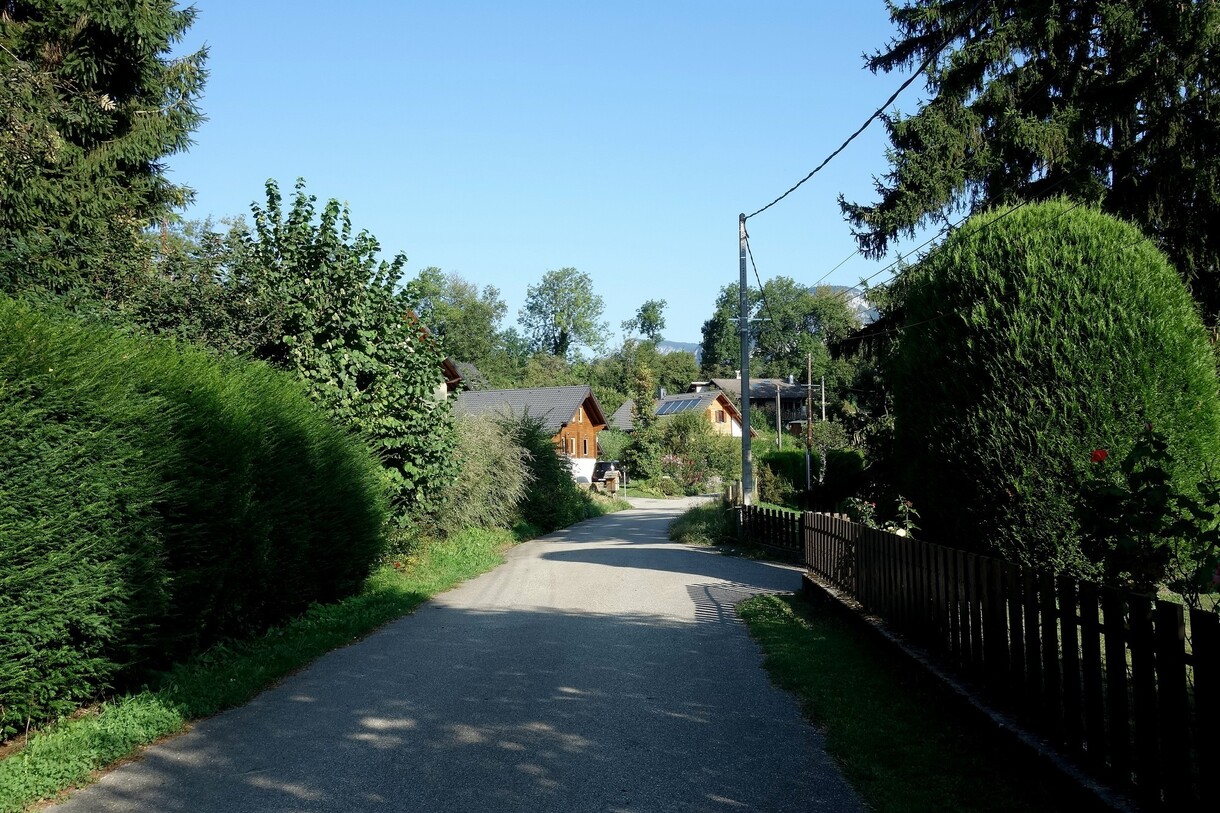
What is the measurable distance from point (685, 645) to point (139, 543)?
17.9 feet

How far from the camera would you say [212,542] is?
8.18m

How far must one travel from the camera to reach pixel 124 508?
6.77 m

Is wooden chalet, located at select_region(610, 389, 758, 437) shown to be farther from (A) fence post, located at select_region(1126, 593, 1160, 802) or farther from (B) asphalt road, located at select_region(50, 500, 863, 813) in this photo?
(A) fence post, located at select_region(1126, 593, 1160, 802)

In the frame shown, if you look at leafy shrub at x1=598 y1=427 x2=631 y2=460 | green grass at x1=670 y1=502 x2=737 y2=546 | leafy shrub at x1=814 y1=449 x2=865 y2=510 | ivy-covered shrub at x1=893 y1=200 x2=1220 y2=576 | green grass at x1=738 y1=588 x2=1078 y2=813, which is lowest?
green grass at x1=738 y1=588 x2=1078 y2=813

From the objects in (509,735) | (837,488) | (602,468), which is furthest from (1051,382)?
(602,468)

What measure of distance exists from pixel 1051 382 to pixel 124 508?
7760mm

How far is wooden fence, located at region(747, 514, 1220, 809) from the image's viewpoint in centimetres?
384

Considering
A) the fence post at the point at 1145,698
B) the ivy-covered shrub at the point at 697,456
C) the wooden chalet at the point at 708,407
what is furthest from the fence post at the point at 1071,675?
the wooden chalet at the point at 708,407

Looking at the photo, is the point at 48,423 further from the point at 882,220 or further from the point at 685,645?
the point at 882,220

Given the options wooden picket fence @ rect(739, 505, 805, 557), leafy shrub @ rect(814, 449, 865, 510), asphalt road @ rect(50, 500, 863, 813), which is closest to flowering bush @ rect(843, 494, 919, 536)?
wooden picket fence @ rect(739, 505, 805, 557)

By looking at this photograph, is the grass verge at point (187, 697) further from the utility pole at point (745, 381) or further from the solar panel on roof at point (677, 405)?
the solar panel on roof at point (677, 405)

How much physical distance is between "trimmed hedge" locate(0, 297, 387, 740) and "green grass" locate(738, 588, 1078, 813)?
516 cm

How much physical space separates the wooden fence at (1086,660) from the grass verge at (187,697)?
18.6ft

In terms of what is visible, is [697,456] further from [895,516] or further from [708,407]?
[895,516]
